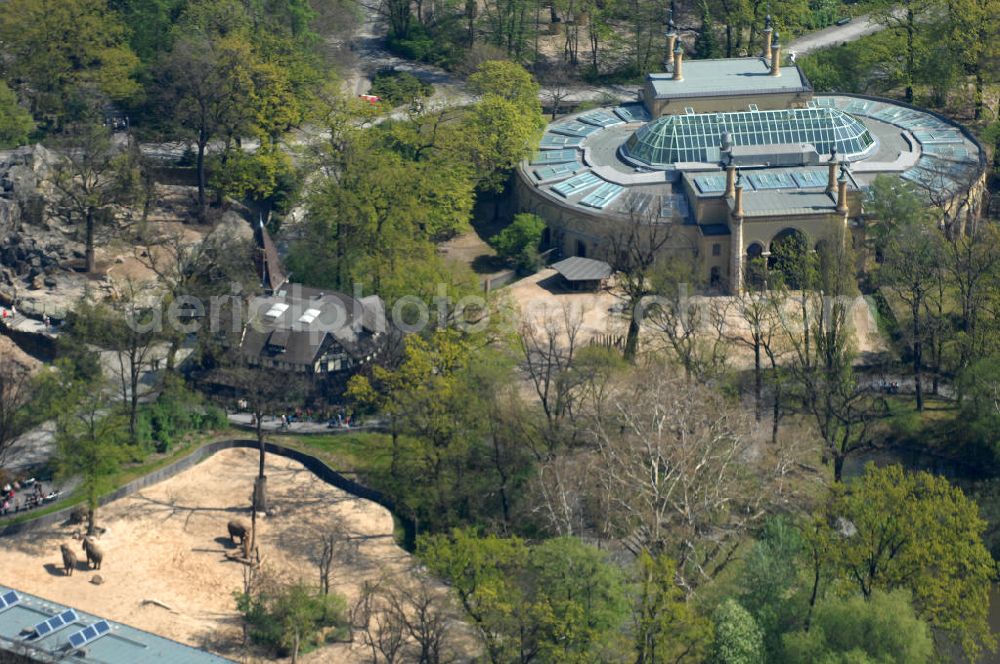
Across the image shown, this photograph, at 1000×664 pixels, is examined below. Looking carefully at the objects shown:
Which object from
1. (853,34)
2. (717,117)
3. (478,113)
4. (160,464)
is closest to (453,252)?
(478,113)

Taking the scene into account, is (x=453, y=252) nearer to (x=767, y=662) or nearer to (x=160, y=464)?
(x=160, y=464)

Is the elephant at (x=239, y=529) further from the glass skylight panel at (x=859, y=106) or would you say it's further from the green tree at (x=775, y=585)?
the glass skylight panel at (x=859, y=106)

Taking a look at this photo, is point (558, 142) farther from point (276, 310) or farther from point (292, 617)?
point (292, 617)

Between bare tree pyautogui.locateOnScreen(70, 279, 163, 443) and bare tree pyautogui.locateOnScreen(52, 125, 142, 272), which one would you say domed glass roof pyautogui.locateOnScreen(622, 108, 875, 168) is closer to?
bare tree pyautogui.locateOnScreen(52, 125, 142, 272)

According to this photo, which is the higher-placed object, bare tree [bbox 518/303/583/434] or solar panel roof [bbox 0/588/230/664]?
bare tree [bbox 518/303/583/434]

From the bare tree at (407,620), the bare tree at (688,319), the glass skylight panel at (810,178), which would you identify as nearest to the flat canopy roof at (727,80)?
the glass skylight panel at (810,178)

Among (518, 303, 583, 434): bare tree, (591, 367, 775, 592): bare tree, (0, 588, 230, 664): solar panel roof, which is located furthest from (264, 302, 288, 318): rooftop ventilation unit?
(0, 588, 230, 664): solar panel roof

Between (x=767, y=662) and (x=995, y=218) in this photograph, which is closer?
(x=767, y=662)
